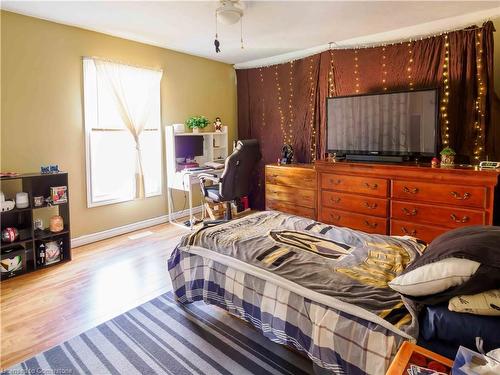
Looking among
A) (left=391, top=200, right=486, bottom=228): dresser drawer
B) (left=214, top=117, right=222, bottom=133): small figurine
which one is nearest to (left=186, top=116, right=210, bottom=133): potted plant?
(left=214, top=117, right=222, bottom=133): small figurine

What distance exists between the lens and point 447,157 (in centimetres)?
310

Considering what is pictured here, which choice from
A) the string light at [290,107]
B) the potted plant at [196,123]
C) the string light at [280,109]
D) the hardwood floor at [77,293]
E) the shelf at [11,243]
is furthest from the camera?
the string light at [280,109]

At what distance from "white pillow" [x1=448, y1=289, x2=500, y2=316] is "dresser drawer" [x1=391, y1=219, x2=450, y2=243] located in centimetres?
209

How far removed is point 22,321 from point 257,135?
382 centimetres

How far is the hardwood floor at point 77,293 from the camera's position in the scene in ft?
6.77

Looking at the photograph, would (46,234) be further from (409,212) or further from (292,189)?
(409,212)

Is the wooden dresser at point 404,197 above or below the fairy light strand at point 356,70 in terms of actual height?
below

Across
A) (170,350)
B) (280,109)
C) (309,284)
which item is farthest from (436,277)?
(280,109)

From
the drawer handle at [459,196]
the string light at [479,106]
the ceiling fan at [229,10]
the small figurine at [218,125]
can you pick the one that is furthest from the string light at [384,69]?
the small figurine at [218,125]

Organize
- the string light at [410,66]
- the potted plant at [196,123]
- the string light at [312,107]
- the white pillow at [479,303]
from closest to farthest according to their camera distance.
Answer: the white pillow at [479,303] → the string light at [410,66] → the string light at [312,107] → the potted plant at [196,123]

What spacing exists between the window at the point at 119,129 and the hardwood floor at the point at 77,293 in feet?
2.45

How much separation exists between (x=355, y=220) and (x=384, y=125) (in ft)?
3.48

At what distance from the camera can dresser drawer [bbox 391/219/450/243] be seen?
9.99 ft

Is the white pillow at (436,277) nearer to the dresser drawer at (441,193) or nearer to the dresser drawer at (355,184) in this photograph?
the dresser drawer at (441,193)
